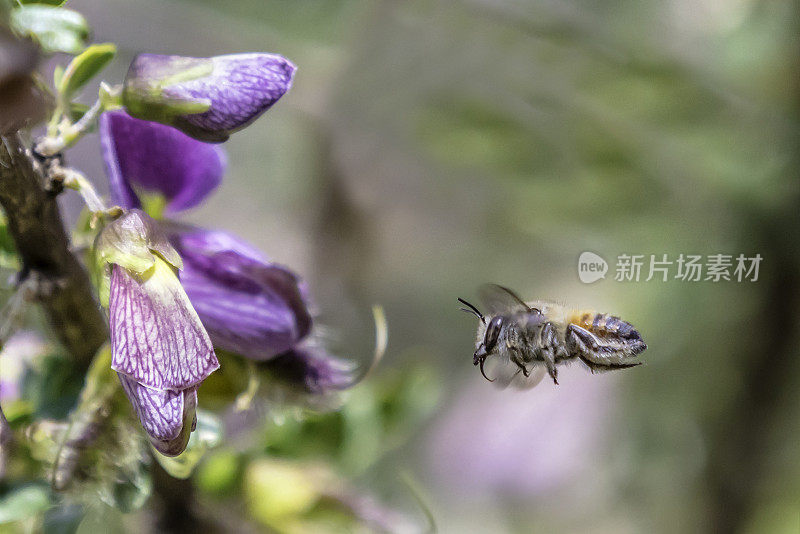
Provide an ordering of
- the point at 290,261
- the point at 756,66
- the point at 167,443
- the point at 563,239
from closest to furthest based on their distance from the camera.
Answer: the point at 167,443 < the point at 756,66 < the point at 563,239 < the point at 290,261

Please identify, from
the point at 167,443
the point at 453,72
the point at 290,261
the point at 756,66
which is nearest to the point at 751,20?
the point at 756,66

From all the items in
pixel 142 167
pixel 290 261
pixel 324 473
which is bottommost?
pixel 290 261

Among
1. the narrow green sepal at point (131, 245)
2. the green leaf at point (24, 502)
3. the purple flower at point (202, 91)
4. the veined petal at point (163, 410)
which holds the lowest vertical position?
the green leaf at point (24, 502)

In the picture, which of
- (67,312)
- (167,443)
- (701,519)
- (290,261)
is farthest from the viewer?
(290,261)

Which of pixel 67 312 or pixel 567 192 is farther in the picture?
pixel 567 192

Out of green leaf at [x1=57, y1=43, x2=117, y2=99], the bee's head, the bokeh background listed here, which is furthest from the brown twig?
the bokeh background

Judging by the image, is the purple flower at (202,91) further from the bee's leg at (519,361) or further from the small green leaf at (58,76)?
the bee's leg at (519,361)

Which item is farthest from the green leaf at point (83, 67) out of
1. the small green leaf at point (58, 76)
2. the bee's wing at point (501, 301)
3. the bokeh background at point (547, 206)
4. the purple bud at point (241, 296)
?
the bokeh background at point (547, 206)

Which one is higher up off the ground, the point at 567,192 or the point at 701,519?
the point at 567,192

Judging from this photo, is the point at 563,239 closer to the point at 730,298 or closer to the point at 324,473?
the point at 730,298
